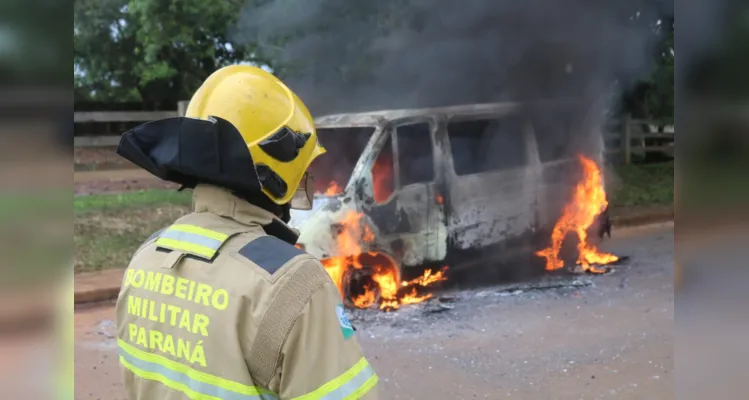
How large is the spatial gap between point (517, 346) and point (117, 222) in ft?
19.9

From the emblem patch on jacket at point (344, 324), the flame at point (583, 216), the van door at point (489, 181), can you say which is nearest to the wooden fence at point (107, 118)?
the van door at point (489, 181)

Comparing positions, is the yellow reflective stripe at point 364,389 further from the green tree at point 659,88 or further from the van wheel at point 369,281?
the green tree at point 659,88

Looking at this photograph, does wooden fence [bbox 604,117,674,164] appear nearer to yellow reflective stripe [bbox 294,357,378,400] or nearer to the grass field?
the grass field

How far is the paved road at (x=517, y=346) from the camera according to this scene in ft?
14.4

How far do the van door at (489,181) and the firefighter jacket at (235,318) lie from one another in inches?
190

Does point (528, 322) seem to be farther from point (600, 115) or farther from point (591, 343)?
point (600, 115)

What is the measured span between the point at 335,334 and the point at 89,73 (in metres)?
11.8

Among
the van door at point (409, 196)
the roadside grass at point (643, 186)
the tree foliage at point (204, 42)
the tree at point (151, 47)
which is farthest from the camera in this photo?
the roadside grass at point (643, 186)

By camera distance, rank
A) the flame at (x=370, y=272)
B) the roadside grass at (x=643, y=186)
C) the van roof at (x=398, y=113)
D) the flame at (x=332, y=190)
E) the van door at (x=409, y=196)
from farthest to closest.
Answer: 1. the roadside grass at (x=643, y=186)
2. the van roof at (x=398, y=113)
3. the van door at (x=409, y=196)
4. the flame at (x=332, y=190)
5. the flame at (x=370, y=272)

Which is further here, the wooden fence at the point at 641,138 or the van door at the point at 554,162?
the wooden fence at the point at 641,138

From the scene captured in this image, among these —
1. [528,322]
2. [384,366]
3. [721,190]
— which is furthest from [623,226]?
[721,190]

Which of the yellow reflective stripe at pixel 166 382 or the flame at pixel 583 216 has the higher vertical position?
the yellow reflective stripe at pixel 166 382

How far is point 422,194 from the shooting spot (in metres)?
6.15

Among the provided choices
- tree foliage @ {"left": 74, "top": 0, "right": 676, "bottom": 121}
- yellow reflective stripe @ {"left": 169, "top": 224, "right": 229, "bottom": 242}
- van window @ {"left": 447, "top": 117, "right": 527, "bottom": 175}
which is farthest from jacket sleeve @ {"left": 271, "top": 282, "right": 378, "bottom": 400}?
tree foliage @ {"left": 74, "top": 0, "right": 676, "bottom": 121}
